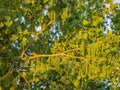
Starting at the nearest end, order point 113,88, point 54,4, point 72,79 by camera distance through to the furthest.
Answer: point 54,4
point 72,79
point 113,88

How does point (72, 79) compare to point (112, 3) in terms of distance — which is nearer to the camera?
point (112, 3)

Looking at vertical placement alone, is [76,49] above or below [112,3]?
below

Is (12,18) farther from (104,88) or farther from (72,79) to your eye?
(104,88)

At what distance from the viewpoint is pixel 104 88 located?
27688 millimetres

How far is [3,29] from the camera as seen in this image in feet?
45.6

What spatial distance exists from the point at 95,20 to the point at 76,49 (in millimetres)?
1175

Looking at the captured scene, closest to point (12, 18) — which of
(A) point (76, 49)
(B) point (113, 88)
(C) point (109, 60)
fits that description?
(A) point (76, 49)

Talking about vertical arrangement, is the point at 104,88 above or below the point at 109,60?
below

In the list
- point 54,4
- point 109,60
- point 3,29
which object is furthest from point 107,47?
point 3,29

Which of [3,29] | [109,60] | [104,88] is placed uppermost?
[3,29]

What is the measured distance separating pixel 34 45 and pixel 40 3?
11.6ft

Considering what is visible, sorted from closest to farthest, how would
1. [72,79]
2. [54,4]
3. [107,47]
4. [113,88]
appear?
[54,4], [107,47], [72,79], [113,88]

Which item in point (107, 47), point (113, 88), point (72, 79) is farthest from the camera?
point (113, 88)

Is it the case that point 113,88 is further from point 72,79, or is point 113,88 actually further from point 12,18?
point 12,18
